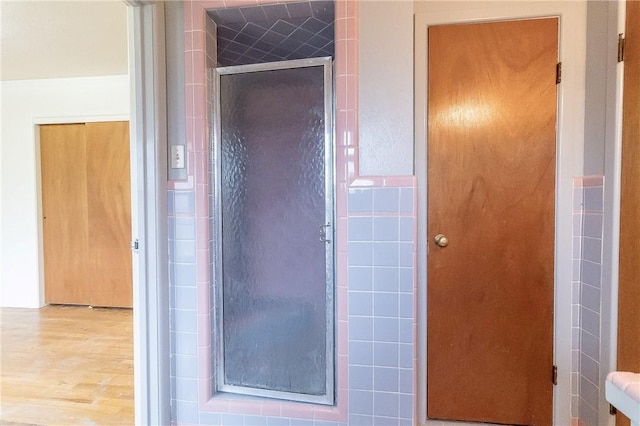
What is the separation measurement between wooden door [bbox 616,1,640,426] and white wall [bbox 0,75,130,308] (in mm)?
3514

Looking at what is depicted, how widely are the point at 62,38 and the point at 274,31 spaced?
177 cm

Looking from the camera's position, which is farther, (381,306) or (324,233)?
(324,233)

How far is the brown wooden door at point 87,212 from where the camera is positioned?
3.13 m

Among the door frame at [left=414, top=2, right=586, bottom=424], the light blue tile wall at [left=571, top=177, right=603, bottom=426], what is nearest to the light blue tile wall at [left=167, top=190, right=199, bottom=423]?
the door frame at [left=414, top=2, right=586, bottom=424]

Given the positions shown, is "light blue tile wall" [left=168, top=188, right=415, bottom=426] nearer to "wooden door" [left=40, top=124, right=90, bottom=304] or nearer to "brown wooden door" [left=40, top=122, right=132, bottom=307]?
"brown wooden door" [left=40, top=122, right=132, bottom=307]

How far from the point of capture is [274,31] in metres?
1.68

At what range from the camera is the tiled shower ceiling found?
4.91 feet

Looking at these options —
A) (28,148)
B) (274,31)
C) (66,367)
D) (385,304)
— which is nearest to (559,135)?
(385,304)

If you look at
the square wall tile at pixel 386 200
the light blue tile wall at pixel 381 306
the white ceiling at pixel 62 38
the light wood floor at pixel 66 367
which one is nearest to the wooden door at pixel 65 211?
the light wood floor at pixel 66 367

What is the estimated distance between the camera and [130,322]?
9.53ft

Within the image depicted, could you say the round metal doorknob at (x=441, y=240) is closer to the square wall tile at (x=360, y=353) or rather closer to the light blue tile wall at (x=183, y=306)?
the square wall tile at (x=360, y=353)

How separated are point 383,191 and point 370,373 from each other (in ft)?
2.58

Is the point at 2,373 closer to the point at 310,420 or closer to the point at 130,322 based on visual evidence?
the point at 130,322

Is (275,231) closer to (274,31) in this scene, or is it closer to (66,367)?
(274,31)
